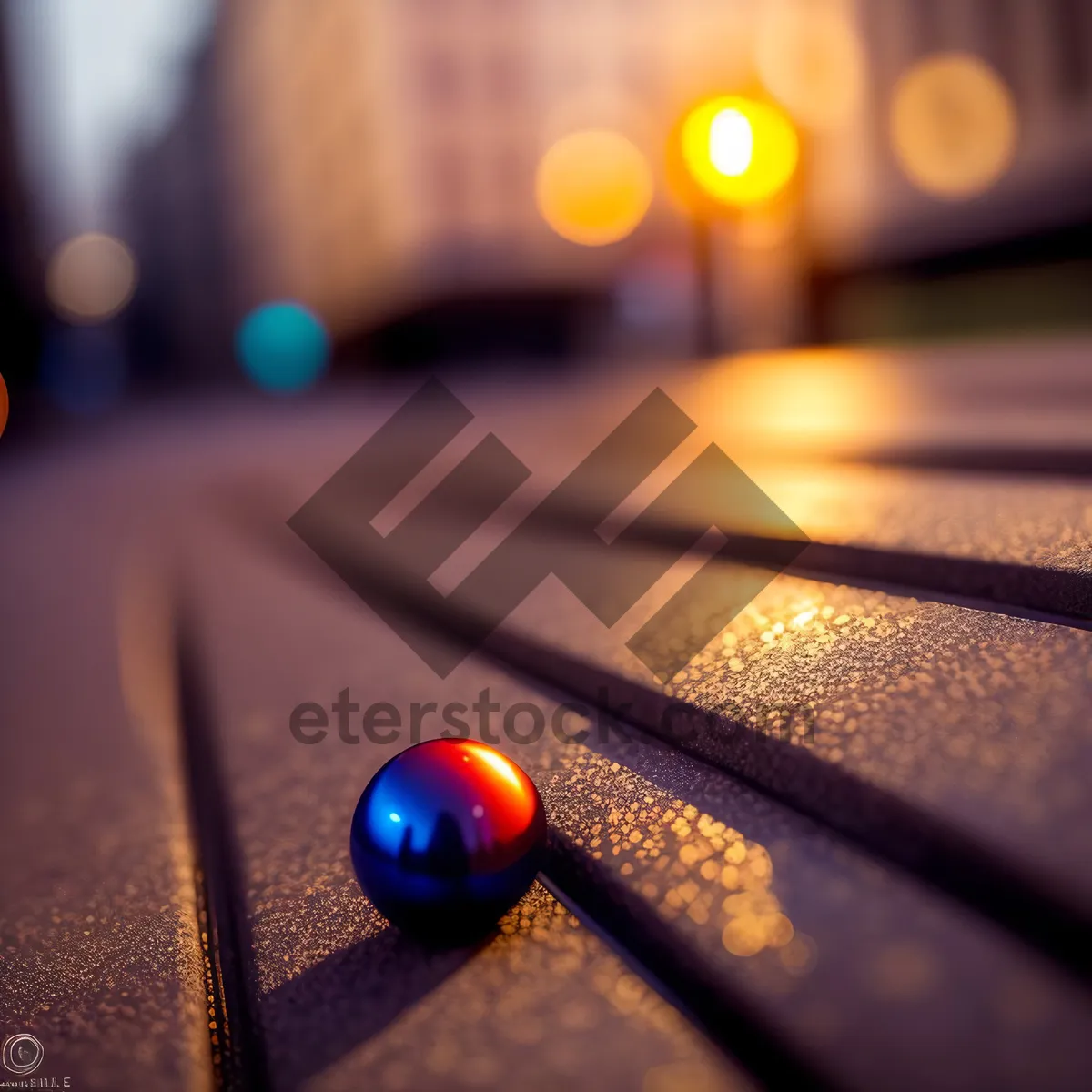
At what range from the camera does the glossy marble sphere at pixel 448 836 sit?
27.6 inches

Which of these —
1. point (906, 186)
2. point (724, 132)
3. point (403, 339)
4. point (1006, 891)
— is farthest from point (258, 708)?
point (403, 339)

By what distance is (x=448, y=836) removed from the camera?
0.70 meters

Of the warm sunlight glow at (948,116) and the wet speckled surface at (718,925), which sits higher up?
the warm sunlight glow at (948,116)

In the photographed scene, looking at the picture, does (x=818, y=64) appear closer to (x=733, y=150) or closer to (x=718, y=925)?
(x=733, y=150)

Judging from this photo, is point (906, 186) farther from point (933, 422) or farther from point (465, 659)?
point (465, 659)

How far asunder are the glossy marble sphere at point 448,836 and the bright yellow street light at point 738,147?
3.74 metres

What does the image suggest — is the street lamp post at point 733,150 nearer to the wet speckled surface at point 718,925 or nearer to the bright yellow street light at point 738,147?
the bright yellow street light at point 738,147

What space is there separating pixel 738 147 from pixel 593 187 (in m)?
8.01

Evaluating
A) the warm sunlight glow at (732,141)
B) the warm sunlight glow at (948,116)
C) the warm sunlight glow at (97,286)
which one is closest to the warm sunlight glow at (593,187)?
the warm sunlight glow at (948,116)

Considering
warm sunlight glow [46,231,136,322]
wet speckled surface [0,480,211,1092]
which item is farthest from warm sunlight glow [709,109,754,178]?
warm sunlight glow [46,231,136,322]

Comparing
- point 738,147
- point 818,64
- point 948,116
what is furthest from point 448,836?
point 818,64

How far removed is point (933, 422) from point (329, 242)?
48.9ft

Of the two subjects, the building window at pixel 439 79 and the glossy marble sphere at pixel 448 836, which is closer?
the glossy marble sphere at pixel 448 836

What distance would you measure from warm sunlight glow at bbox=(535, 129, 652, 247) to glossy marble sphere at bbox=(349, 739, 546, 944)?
11.1 m
